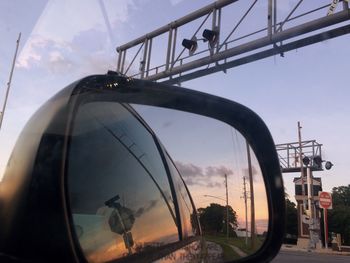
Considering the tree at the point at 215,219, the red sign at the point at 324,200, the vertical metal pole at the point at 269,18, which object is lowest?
the tree at the point at 215,219

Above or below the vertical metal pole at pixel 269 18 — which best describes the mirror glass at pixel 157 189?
below

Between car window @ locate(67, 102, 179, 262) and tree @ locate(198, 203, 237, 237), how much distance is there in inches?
6.0

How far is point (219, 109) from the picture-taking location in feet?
8.41

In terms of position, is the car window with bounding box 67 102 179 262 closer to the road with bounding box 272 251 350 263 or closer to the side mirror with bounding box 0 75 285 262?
the side mirror with bounding box 0 75 285 262

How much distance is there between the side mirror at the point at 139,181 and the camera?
158 centimetres

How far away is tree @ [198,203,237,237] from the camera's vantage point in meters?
2.24

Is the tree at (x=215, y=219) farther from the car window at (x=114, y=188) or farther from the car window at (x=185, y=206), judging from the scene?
the car window at (x=114, y=188)

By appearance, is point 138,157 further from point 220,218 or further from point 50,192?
point 50,192

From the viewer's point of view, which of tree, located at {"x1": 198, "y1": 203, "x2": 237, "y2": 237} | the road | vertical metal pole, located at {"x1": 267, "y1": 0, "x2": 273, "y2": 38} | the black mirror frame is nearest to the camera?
the black mirror frame

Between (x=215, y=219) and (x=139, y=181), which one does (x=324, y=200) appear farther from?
(x=139, y=181)

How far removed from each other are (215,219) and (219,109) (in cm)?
58

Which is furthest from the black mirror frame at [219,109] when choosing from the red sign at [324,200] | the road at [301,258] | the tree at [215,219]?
the red sign at [324,200]

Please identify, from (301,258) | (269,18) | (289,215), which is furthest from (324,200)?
(289,215)

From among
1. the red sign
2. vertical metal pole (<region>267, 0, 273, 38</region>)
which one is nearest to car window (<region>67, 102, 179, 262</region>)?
vertical metal pole (<region>267, 0, 273, 38</region>)
